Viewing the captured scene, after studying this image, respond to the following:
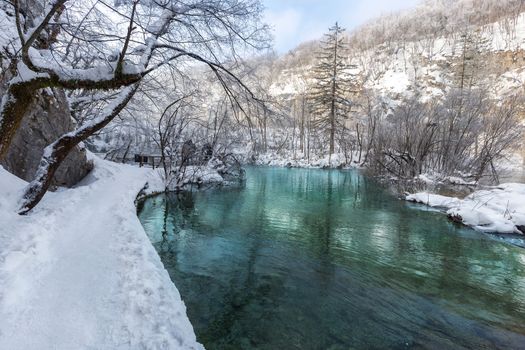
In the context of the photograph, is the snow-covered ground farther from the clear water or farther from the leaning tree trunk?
the clear water

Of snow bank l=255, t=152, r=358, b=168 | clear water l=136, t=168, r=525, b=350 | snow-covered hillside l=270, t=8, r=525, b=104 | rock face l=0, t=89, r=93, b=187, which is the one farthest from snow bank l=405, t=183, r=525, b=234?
snow-covered hillside l=270, t=8, r=525, b=104

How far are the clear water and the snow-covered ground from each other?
107cm

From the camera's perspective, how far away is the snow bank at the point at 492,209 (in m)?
9.82

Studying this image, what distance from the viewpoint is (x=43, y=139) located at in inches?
343

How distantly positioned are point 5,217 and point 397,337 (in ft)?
20.8

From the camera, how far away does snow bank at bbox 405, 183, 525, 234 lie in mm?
9820

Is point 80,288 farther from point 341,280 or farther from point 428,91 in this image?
point 428,91

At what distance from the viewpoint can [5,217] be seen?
4.98m

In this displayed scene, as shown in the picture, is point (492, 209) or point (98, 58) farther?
point (492, 209)

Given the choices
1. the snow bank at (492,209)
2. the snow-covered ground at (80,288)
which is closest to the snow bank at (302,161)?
the snow bank at (492,209)

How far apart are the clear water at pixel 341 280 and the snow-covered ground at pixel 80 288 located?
1.07 metres

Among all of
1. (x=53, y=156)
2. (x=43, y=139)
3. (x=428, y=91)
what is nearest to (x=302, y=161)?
(x=428, y=91)

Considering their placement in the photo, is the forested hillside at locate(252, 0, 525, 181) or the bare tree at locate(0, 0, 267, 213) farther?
the forested hillside at locate(252, 0, 525, 181)

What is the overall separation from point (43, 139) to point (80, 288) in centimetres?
701
